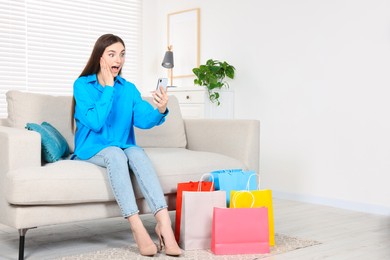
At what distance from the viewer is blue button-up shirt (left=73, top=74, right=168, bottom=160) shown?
8.26 ft

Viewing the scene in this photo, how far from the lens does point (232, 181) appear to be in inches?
103

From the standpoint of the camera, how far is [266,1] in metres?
4.32

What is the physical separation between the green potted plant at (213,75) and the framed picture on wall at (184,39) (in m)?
0.42

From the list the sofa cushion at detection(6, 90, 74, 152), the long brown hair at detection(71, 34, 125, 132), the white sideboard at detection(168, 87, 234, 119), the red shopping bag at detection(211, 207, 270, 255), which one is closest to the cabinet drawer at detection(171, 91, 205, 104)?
the white sideboard at detection(168, 87, 234, 119)

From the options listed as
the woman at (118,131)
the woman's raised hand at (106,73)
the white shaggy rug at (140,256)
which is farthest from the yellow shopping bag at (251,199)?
the woman's raised hand at (106,73)

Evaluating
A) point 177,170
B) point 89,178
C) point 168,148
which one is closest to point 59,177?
point 89,178

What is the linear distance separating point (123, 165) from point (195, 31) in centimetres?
279

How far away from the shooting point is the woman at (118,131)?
7.73 ft

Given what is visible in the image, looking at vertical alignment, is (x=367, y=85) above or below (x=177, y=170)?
above

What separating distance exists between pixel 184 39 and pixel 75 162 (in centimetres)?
279

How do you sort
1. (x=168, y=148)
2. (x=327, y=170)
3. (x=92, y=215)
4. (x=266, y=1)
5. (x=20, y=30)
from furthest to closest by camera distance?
(x=20, y=30), (x=266, y=1), (x=327, y=170), (x=168, y=148), (x=92, y=215)

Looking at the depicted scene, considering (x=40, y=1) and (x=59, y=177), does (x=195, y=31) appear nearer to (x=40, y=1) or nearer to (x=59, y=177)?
(x=40, y=1)

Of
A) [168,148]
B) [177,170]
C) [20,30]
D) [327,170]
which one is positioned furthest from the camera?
[20,30]

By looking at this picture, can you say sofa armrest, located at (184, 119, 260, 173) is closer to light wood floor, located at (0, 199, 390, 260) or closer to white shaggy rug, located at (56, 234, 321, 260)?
light wood floor, located at (0, 199, 390, 260)
